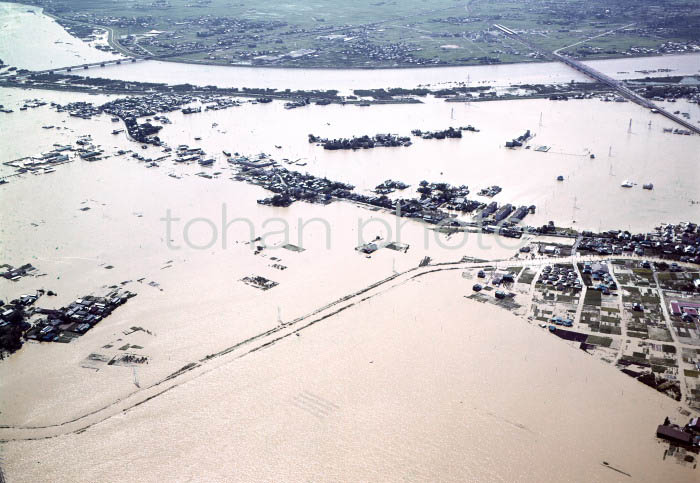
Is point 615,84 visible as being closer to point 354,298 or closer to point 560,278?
point 560,278

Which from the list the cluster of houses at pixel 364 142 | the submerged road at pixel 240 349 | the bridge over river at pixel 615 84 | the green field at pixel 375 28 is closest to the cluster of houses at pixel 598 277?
the submerged road at pixel 240 349

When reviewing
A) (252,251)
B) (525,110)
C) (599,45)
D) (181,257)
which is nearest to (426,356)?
(252,251)

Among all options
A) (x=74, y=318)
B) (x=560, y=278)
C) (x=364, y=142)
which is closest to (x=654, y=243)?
(x=560, y=278)

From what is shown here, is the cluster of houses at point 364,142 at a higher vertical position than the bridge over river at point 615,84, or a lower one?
lower

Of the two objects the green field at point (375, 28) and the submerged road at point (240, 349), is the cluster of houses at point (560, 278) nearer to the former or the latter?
the submerged road at point (240, 349)

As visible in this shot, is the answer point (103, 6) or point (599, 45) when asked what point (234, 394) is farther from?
point (103, 6)

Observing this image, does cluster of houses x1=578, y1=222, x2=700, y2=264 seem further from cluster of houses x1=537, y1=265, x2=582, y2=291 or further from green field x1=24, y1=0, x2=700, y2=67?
green field x1=24, y1=0, x2=700, y2=67

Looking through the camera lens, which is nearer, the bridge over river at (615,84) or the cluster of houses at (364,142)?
the cluster of houses at (364,142)
